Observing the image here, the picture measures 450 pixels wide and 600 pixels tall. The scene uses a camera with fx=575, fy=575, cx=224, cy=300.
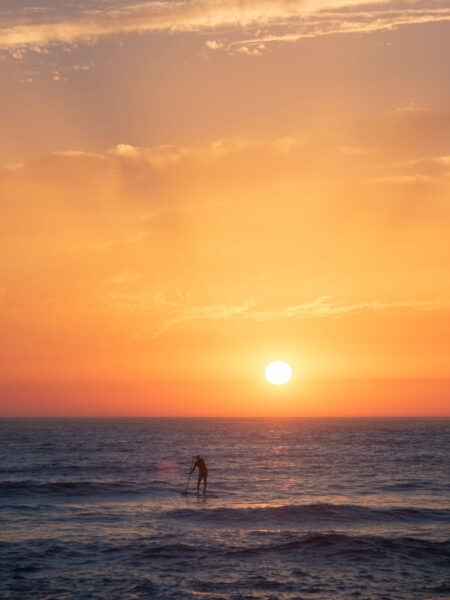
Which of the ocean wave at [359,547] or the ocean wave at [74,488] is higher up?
the ocean wave at [74,488]

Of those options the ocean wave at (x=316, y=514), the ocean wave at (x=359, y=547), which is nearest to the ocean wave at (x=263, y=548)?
the ocean wave at (x=359, y=547)

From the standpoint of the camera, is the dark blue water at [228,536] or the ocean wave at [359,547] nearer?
the dark blue water at [228,536]

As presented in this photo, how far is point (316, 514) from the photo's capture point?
2555 centimetres

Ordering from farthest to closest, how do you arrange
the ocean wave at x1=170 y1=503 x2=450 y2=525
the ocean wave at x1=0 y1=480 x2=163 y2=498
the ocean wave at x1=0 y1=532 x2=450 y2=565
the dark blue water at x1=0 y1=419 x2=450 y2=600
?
the ocean wave at x1=0 y1=480 x2=163 y2=498
the ocean wave at x1=170 y1=503 x2=450 y2=525
the ocean wave at x1=0 y1=532 x2=450 y2=565
the dark blue water at x1=0 y1=419 x2=450 y2=600

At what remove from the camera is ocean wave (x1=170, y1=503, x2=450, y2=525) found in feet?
80.7

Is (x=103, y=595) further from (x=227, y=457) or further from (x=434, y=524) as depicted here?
(x=227, y=457)

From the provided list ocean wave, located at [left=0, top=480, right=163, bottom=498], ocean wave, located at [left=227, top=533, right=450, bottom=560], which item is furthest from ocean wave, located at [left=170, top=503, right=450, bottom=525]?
ocean wave, located at [left=0, top=480, right=163, bottom=498]

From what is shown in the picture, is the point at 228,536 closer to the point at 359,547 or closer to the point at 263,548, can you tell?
the point at 263,548

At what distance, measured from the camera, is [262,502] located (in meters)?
28.6

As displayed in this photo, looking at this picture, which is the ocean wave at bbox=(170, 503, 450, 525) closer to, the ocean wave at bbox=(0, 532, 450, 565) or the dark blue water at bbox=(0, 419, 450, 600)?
the dark blue water at bbox=(0, 419, 450, 600)

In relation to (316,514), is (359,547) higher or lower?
lower

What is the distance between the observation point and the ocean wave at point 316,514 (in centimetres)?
2461

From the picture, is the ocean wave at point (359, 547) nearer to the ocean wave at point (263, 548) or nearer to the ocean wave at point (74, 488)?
the ocean wave at point (263, 548)

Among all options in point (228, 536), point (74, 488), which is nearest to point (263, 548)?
point (228, 536)
